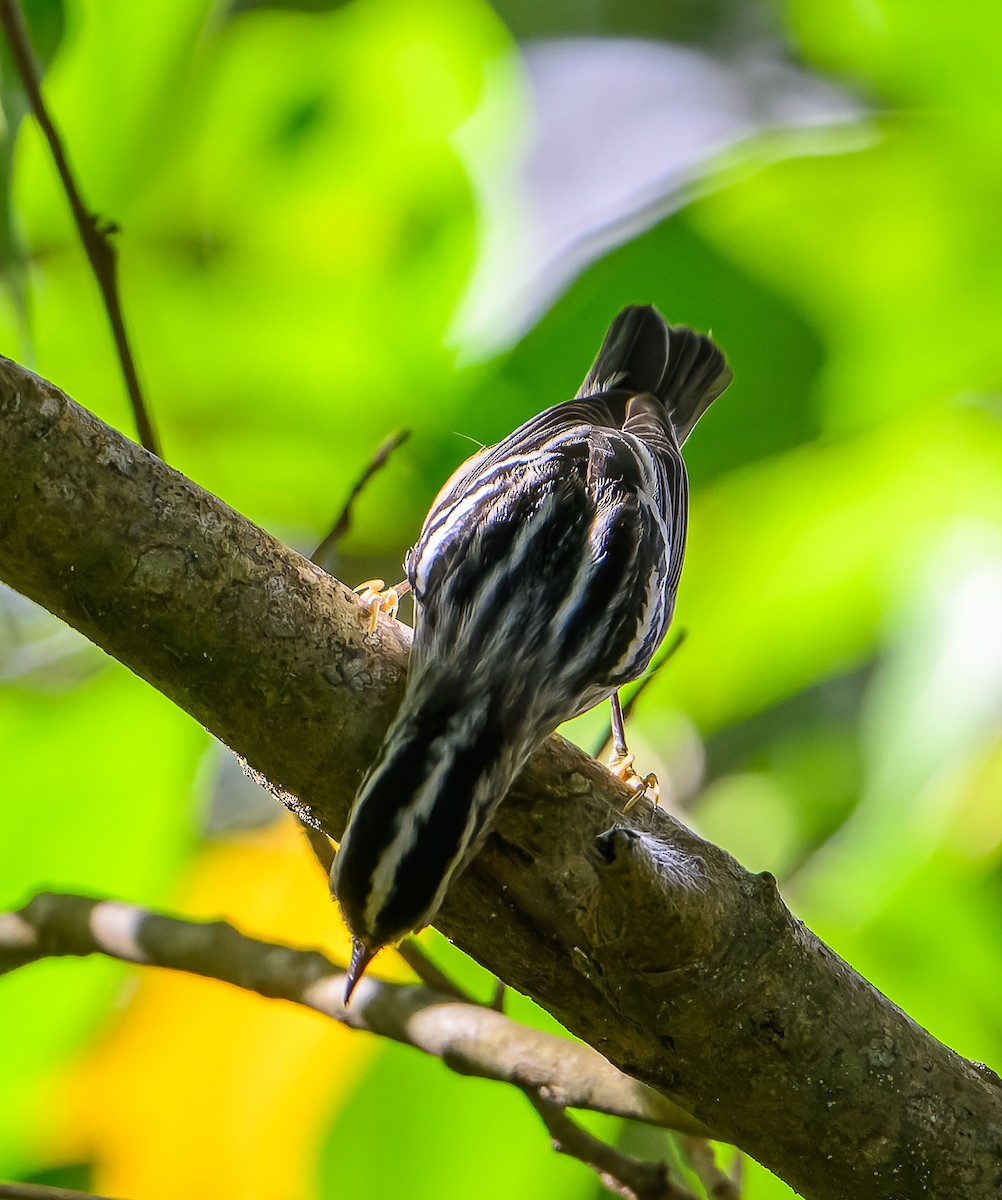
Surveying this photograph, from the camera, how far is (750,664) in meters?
2.20

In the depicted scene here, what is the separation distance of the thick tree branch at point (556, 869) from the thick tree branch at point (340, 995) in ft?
0.66

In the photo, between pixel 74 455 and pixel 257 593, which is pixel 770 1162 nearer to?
pixel 257 593

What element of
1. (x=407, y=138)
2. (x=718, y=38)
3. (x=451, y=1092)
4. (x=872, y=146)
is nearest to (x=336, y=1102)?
(x=451, y=1092)

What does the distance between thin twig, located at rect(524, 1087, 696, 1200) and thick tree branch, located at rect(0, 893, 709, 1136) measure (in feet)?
0.06

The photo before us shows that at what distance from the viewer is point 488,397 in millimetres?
2207

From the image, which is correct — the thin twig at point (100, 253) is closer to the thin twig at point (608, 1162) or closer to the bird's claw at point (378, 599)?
the bird's claw at point (378, 599)

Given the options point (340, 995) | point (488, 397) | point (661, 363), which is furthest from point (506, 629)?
point (488, 397)

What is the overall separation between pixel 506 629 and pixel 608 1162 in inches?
22.3

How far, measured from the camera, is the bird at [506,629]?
1.00 metres

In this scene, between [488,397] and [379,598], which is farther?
[488,397]

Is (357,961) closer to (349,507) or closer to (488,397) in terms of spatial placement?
(349,507)

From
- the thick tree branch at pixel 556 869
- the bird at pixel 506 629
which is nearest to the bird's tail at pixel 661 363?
the bird at pixel 506 629

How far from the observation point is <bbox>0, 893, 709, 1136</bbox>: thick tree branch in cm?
126

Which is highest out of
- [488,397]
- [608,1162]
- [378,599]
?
[488,397]
